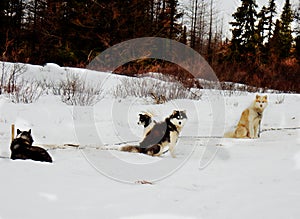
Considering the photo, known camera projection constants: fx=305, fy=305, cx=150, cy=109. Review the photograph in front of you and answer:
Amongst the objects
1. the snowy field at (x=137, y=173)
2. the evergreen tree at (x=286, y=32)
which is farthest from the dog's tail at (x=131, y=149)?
the evergreen tree at (x=286, y=32)

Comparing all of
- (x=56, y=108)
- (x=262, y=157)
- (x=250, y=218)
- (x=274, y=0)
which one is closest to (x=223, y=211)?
(x=250, y=218)

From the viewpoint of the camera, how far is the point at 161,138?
15.9ft

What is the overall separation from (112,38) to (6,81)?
33.5 feet

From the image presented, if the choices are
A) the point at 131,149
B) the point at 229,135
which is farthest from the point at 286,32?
the point at 131,149

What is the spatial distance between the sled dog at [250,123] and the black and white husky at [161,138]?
1.87 meters

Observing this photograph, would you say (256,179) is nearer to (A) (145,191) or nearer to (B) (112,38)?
(A) (145,191)

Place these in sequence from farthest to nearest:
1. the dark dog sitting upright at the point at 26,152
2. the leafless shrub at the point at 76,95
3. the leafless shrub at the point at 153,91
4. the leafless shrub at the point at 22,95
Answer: the leafless shrub at the point at 153,91, the leafless shrub at the point at 76,95, the leafless shrub at the point at 22,95, the dark dog sitting upright at the point at 26,152

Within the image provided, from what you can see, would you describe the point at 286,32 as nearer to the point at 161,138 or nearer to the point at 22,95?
the point at 22,95

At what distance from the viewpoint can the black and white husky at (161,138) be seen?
4793mm

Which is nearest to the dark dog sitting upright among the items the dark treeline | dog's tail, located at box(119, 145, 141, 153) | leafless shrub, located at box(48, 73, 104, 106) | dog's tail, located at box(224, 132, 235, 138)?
dog's tail, located at box(119, 145, 141, 153)

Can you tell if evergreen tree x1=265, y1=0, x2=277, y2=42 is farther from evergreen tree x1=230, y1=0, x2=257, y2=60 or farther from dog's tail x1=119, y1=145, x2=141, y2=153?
dog's tail x1=119, y1=145, x2=141, y2=153

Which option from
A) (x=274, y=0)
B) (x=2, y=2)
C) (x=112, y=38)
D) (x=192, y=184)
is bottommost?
(x=192, y=184)

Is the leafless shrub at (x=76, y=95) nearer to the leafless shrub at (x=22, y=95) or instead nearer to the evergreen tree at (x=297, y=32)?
the leafless shrub at (x=22, y=95)

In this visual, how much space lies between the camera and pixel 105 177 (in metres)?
3.23
